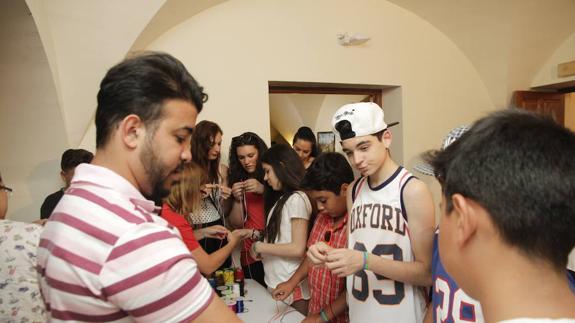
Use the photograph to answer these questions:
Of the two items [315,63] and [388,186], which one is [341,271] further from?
[315,63]

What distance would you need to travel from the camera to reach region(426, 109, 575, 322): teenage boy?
1.89ft

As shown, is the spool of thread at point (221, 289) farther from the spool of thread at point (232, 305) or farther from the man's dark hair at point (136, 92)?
the man's dark hair at point (136, 92)

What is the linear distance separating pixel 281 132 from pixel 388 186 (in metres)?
3.59

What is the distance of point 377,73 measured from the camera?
3697mm

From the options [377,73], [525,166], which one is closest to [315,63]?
[377,73]

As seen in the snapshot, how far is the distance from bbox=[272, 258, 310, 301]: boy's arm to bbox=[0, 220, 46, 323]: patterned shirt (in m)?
1.08

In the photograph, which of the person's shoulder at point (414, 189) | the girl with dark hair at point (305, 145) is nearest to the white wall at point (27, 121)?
the girl with dark hair at point (305, 145)

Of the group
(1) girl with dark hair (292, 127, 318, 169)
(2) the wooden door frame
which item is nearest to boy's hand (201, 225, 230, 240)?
(1) girl with dark hair (292, 127, 318, 169)

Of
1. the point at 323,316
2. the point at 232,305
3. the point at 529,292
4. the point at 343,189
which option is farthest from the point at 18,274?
the point at 529,292

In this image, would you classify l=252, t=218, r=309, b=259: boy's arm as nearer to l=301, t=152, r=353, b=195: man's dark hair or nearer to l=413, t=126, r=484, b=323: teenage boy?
l=301, t=152, r=353, b=195: man's dark hair

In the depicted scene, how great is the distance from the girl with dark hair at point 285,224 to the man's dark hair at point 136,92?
1275mm

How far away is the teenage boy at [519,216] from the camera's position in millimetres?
577

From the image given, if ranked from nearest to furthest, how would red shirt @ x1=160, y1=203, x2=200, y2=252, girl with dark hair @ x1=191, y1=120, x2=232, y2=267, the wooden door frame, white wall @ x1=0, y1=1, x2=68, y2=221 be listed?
red shirt @ x1=160, y1=203, x2=200, y2=252 < white wall @ x1=0, y1=1, x2=68, y2=221 < girl with dark hair @ x1=191, y1=120, x2=232, y2=267 < the wooden door frame

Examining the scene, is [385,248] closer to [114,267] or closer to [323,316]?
[323,316]
